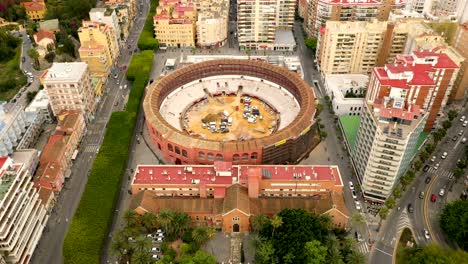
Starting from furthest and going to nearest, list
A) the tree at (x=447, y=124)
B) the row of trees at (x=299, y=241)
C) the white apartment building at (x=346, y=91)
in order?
1. the white apartment building at (x=346, y=91)
2. the tree at (x=447, y=124)
3. the row of trees at (x=299, y=241)

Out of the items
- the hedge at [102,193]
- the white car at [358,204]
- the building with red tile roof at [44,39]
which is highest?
the building with red tile roof at [44,39]

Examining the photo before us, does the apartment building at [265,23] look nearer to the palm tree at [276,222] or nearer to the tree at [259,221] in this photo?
the tree at [259,221]

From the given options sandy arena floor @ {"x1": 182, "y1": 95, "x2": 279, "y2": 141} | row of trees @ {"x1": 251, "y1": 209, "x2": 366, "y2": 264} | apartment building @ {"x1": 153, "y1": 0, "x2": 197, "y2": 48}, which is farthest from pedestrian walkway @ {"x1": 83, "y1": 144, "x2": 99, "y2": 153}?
apartment building @ {"x1": 153, "y1": 0, "x2": 197, "y2": 48}

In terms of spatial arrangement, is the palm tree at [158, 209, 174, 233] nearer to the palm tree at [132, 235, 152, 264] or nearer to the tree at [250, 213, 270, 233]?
the palm tree at [132, 235, 152, 264]

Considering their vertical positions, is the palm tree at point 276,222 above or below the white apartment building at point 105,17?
below

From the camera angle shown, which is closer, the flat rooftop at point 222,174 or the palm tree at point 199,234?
the palm tree at point 199,234

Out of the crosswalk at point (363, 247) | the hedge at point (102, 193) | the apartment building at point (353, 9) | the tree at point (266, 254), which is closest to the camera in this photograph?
the tree at point (266, 254)

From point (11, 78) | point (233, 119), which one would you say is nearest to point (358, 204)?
point (233, 119)

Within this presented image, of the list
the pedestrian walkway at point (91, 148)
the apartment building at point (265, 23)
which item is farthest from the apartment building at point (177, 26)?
the pedestrian walkway at point (91, 148)
